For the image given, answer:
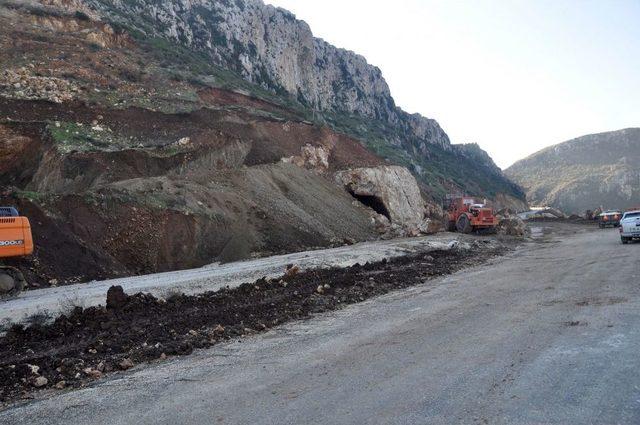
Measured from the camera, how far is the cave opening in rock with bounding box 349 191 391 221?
3938cm

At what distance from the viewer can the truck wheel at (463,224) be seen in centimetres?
3141

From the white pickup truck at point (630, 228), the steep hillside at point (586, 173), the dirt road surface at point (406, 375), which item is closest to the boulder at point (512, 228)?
the white pickup truck at point (630, 228)

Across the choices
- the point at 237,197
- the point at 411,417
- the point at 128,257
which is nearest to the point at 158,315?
the point at 411,417

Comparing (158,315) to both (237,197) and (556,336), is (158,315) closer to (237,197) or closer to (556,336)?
(556,336)

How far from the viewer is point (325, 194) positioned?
33.5m

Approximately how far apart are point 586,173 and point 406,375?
161 metres

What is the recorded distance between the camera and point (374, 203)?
4000cm

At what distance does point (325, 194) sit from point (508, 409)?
2914 centimetres

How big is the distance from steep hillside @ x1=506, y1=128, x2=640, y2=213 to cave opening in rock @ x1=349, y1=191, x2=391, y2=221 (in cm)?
10302

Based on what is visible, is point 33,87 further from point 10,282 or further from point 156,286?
point 156,286

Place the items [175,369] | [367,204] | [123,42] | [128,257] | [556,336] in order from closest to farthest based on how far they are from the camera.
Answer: [175,369] < [556,336] < [128,257] < [367,204] < [123,42]

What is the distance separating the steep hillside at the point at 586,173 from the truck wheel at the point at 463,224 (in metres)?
106

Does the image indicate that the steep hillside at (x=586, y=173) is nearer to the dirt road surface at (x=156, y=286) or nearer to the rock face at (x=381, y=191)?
the rock face at (x=381, y=191)

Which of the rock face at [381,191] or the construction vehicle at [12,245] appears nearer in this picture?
the construction vehicle at [12,245]
